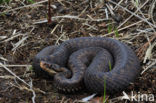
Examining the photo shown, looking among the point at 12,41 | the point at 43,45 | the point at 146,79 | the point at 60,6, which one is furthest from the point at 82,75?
the point at 60,6

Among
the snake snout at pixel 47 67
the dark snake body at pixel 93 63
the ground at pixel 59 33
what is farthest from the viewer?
the snake snout at pixel 47 67

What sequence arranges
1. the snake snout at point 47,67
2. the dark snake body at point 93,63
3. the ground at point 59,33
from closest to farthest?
the dark snake body at point 93,63, the ground at point 59,33, the snake snout at point 47,67

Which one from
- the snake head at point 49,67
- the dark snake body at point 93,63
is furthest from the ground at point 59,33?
the snake head at point 49,67

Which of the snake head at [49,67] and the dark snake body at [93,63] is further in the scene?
the snake head at [49,67]

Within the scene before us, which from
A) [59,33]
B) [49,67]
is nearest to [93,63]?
[49,67]

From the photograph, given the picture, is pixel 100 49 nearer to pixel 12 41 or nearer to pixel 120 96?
pixel 120 96

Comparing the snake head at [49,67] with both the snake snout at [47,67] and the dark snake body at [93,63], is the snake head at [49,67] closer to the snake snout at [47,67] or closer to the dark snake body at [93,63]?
the snake snout at [47,67]

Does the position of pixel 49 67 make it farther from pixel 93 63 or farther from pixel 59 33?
pixel 59 33
